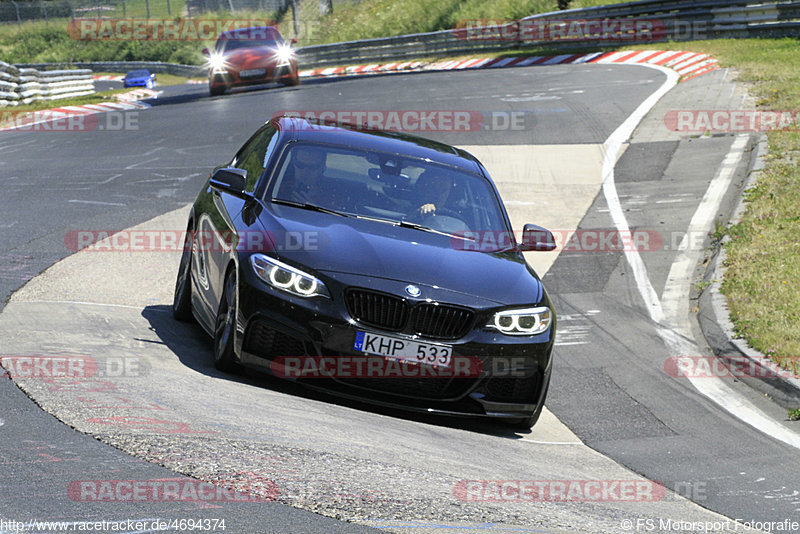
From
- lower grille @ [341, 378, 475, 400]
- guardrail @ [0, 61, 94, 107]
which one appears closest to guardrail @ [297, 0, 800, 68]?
guardrail @ [0, 61, 94, 107]

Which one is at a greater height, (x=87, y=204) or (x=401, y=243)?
(x=401, y=243)

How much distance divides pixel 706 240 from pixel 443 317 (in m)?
6.77

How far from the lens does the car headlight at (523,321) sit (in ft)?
20.1

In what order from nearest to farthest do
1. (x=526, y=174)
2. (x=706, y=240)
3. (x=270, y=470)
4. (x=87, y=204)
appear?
(x=270, y=470), (x=706, y=240), (x=87, y=204), (x=526, y=174)

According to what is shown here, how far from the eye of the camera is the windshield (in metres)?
7.07

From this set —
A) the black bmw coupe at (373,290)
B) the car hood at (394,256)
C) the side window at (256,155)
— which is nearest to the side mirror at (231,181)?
the black bmw coupe at (373,290)

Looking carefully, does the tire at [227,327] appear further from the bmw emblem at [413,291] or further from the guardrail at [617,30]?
the guardrail at [617,30]

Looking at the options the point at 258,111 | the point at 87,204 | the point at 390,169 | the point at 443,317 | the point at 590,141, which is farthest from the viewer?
the point at 258,111

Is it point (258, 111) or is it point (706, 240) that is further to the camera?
point (258, 111)

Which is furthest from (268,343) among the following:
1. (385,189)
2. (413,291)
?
(385,189)

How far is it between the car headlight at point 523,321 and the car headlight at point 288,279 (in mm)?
1030

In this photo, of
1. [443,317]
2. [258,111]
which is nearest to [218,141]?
[258,111]

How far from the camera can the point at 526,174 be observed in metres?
15.7

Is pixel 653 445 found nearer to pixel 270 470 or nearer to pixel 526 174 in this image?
pixel 270 470
